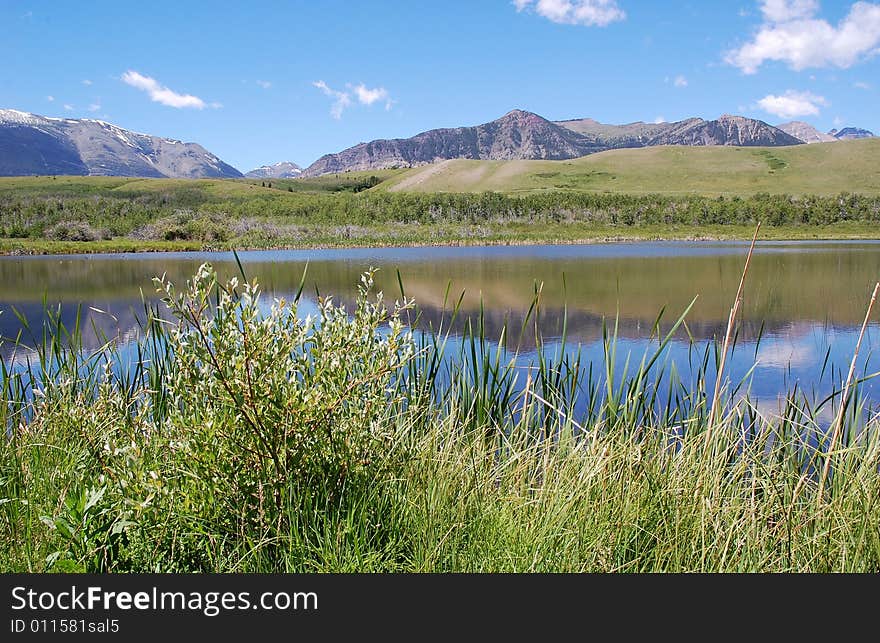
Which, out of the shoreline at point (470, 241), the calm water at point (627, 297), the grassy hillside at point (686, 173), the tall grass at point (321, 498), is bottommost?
the calm water at point (627, 297)

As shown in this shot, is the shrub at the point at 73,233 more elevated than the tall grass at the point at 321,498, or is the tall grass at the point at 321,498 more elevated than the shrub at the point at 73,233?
the shrub at the point at 73,233

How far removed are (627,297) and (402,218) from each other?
8136 centimetres

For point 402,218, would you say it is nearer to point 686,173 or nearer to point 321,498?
point 686,173

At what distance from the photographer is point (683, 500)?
3.50 metres

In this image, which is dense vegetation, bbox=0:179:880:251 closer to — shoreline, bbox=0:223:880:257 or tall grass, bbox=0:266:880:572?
shoreline, bbox=0:223:880:257

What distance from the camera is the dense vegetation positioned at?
231 feet

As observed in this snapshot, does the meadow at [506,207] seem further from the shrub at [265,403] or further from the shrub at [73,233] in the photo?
the shrub at [265,403]

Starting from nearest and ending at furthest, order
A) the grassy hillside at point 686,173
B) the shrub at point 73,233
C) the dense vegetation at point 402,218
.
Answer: the shrub at point 73,233, the dense vegetation at point 402,218, the grassy hillside at point 686,173

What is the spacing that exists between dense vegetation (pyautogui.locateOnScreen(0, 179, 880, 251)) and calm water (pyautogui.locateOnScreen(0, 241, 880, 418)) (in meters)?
33.7

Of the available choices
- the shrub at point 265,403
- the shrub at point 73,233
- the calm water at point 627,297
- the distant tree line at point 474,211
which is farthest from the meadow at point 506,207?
the shrub at point 265,403

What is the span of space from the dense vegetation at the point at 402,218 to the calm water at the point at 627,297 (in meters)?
33.7

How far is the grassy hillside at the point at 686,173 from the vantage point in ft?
426

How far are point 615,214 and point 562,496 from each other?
103 meters

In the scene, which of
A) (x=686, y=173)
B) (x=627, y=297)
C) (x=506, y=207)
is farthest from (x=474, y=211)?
(x=627, y=297)
